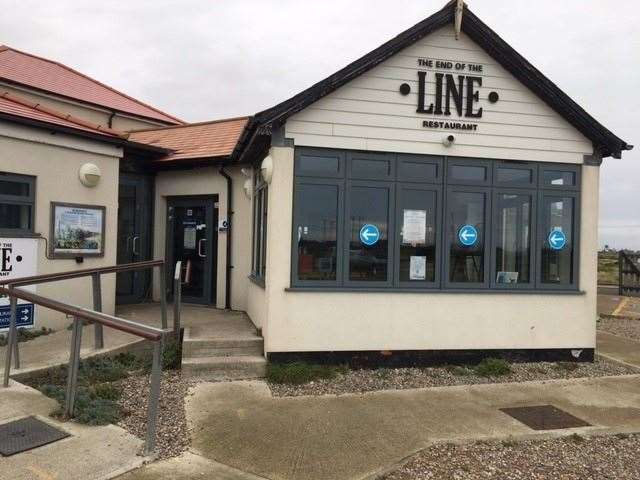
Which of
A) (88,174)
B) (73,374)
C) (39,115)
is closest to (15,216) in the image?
(88,174)

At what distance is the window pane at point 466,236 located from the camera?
7.03 meters

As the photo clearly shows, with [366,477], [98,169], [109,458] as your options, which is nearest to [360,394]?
[366,477]

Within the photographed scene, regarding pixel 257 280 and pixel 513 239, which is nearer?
pixel 513 239

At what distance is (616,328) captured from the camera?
1093cm

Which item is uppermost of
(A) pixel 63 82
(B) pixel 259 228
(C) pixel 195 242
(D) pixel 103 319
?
(A) pixel 63 82

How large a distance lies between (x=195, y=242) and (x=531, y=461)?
7128 millimetres

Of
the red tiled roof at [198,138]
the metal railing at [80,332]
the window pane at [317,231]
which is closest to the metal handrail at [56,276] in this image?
the metal railing at [80,332]

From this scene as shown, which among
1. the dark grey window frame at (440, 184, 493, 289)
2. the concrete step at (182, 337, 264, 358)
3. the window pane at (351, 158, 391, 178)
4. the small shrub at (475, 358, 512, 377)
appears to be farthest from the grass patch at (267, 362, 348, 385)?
the window pane at (351, 158, 391, 178)

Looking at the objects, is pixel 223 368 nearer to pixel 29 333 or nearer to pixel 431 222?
pixel 29 333

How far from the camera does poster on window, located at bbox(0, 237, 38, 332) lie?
7141 millimetres

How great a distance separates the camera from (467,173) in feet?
23.3

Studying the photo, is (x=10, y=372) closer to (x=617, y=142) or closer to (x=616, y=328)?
(x=617, y=142)

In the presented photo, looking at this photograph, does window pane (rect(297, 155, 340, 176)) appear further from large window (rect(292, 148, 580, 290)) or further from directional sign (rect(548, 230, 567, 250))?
directional sign (rect(548, 230, 567, 250))

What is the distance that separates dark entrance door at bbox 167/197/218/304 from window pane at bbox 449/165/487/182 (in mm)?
4491
